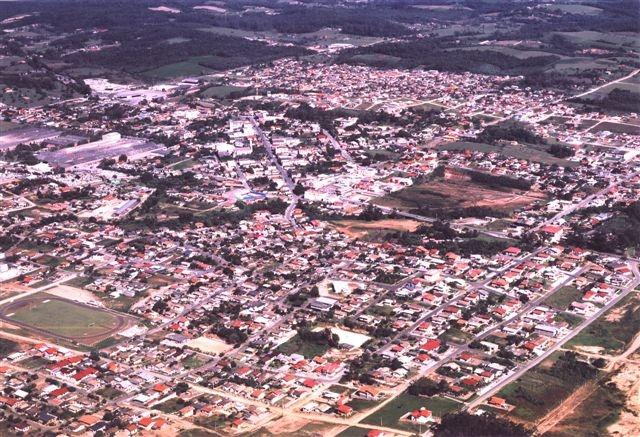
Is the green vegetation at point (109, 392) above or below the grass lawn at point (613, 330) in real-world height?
above

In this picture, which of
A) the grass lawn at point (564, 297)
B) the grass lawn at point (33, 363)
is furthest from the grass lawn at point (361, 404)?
the grass lawn at point (33, 363)

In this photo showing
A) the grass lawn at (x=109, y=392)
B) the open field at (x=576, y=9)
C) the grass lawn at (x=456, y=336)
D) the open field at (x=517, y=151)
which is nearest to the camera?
the grass lawn at (x=109, y=392)

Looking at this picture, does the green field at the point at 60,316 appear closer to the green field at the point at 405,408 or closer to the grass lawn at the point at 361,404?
the grass lawn at the point at 361,404

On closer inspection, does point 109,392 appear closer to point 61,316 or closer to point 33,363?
point 33,363

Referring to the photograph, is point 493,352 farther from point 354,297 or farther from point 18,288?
point 18,288

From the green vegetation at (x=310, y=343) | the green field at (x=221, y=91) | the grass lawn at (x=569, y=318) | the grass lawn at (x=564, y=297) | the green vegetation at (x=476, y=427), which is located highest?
the green vegetation at (x=476, y=427)

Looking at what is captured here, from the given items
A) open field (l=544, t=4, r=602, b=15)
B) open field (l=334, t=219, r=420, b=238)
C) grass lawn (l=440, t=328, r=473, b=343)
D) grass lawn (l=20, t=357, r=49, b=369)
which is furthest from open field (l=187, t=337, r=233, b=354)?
open field (l=544, t=4, r=602, b=15)

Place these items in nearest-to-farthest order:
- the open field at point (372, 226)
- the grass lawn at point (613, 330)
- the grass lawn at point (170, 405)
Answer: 1. the grass lawn at point (170, 405)
2. the grass lawn at point (613, 330)
3. the open field at point (372, 226)
